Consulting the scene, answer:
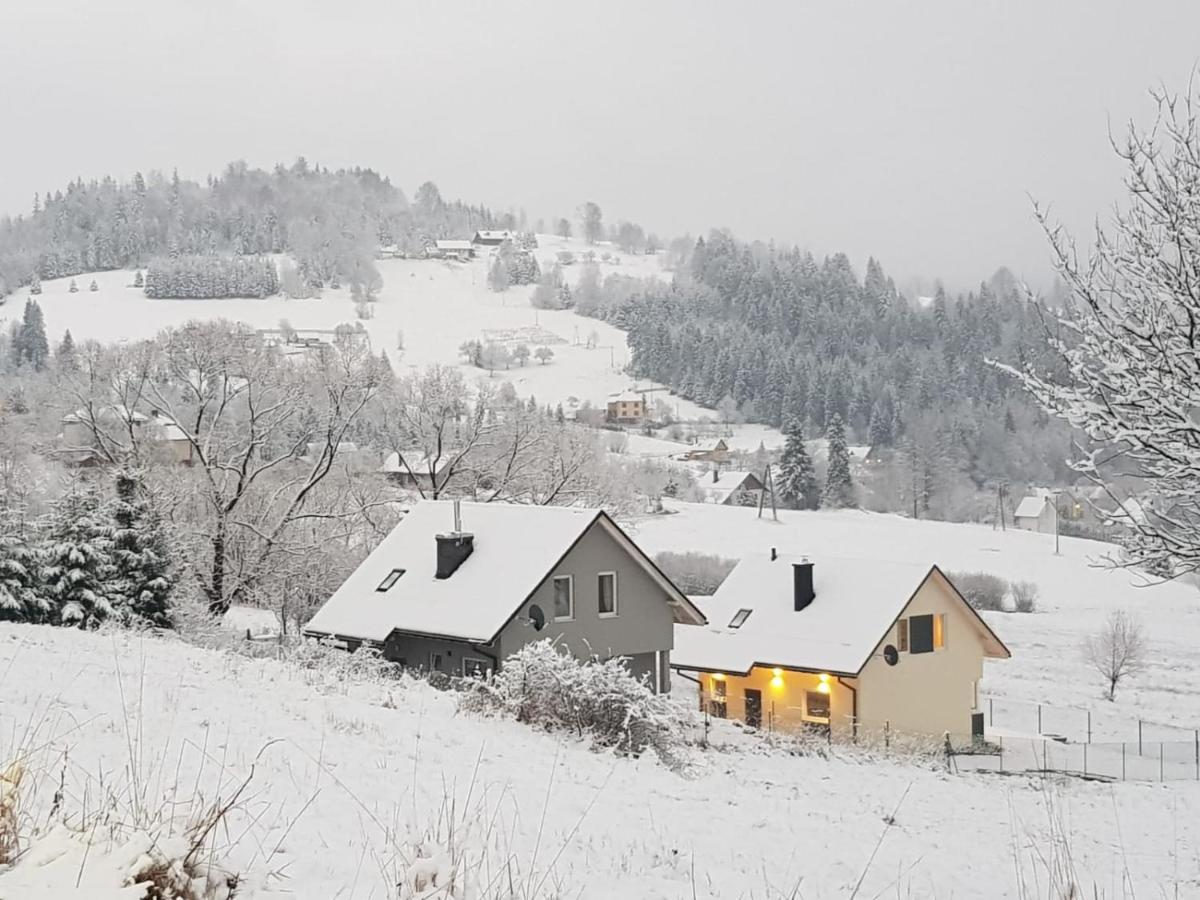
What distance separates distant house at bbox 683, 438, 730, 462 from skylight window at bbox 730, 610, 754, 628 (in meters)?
91.8

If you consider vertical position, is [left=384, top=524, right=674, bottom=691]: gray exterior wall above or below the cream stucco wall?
above

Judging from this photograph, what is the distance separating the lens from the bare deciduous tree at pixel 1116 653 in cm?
4216

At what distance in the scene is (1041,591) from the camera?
210 feet

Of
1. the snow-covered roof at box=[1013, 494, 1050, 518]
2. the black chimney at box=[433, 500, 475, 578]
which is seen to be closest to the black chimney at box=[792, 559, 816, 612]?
the black chimney at box=[433, 500, 475, 578]

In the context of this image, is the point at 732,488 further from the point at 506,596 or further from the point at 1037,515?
the point at 506,596

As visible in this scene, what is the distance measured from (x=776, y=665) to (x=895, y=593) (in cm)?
390

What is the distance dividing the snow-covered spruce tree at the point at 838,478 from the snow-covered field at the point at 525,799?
281 ft

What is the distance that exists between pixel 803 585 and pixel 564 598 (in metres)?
8.37

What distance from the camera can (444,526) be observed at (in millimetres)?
28906

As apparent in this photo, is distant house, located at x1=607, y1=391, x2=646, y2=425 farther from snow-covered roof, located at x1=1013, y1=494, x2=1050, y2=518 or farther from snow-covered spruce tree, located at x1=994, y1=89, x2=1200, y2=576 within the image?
snow-covered spruce tree, located at x1=994, y1=89, x2=1200, y2=576

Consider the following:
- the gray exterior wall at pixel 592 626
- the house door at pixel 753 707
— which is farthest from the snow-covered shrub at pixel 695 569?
the gray exterior wall at pixel 592 626

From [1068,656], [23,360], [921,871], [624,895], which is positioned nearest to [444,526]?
[921,871]

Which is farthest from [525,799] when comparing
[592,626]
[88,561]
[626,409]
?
[626,409]

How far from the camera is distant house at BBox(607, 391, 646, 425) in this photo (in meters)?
151
